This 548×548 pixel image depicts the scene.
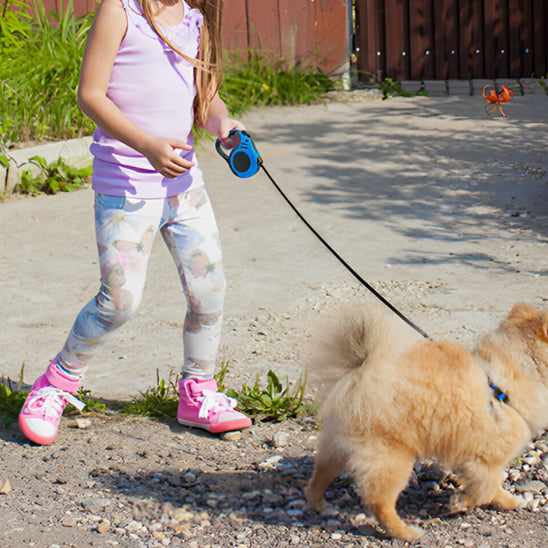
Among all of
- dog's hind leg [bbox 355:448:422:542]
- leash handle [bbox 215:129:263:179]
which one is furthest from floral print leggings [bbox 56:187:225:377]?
dog's hind leg [bbox 355:448:422:542]

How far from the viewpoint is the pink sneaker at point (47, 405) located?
318 cm

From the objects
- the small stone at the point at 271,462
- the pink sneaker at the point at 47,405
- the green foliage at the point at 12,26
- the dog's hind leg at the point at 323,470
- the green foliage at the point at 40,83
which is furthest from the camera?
the green foliage at the point at 12,26

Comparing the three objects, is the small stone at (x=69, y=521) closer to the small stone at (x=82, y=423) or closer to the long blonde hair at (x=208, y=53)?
the small stone at (x=82, y=423)

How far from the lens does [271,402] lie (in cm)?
345

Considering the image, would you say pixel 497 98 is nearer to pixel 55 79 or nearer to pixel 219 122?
pixel 55 79

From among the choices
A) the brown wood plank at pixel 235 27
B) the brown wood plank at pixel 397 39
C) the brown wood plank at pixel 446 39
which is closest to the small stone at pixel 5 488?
the brown wood plank at pixel 235 27

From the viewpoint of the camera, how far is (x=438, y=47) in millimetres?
9891

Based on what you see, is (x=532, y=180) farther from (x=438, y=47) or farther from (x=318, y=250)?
(x=438, y=47)

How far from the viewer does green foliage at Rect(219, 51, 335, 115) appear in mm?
8789

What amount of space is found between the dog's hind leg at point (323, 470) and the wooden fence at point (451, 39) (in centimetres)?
789

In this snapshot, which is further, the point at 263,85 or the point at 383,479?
the point at 263,85

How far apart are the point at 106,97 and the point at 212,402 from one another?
1.28 metres

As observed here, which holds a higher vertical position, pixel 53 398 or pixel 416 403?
pixel 416 403

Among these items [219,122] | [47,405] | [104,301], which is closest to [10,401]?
[47,405]
